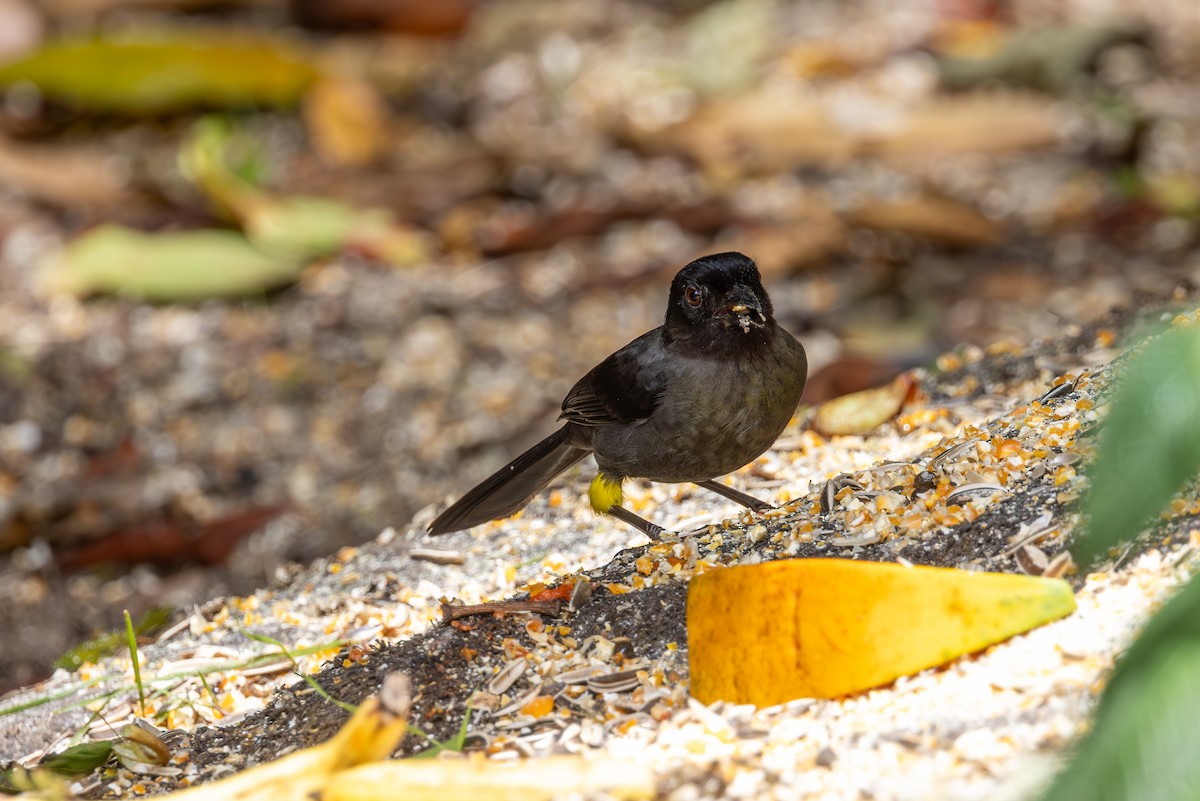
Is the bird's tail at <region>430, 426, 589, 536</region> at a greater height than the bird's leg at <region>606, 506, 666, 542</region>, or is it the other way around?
the bird's tail at <region>430, 426, 589, 536</region>

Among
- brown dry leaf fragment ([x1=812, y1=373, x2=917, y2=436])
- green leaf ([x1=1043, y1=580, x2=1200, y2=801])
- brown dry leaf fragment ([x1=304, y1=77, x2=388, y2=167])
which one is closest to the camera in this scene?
green leaf ([x1=1043, y1=580, x2=1200, y2=801])

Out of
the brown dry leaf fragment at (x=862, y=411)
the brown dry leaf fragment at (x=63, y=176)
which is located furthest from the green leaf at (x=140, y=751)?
the brown dry leaf fragment at (x=63, y=176)

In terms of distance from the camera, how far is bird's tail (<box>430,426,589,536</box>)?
359 centimetres

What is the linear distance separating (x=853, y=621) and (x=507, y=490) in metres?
1.60

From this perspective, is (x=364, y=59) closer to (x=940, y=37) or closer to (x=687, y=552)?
(x=940, y=37)

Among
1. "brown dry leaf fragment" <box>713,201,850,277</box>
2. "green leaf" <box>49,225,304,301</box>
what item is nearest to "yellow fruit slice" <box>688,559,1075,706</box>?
"brown dry leaf fragment" <box>713,201,850,277</box>

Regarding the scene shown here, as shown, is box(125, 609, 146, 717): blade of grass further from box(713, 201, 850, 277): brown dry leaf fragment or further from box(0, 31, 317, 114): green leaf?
box(0, 31, 317, 114): green leaf

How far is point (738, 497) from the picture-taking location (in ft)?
11.3

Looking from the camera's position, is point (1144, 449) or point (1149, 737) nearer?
point (1149, 737)

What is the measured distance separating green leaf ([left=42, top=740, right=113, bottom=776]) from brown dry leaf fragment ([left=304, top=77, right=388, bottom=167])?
5.23m

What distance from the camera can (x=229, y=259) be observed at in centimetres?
639

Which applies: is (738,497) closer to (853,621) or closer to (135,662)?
(853,621)

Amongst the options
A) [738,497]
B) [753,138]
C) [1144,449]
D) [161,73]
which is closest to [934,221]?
[753,138]

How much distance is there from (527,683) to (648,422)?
0.95 m
